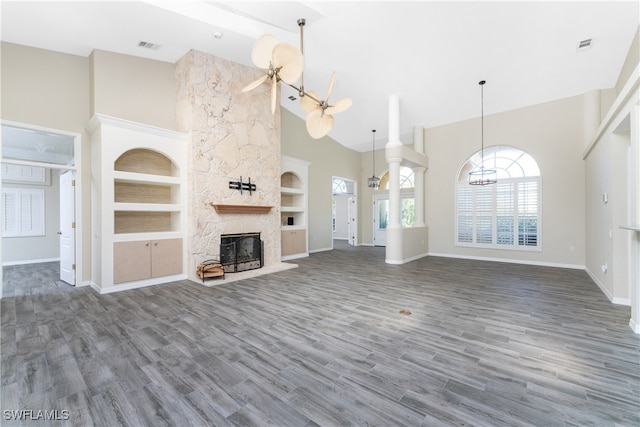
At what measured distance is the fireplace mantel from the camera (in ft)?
18.0

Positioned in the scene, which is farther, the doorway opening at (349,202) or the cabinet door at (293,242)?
the doorway opening at (349,202)

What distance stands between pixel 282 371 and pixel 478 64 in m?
6.70

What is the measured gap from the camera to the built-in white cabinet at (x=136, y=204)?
4.45 meters

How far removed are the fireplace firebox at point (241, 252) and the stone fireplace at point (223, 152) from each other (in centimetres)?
12

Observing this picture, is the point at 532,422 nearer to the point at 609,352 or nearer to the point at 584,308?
the point at 609,352

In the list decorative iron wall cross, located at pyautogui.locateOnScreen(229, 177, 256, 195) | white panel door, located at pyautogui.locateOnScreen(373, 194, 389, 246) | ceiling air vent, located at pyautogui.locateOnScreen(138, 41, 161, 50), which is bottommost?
white panel door, located at pyautogui.locateOnScreen(373, 194, 389, 246)

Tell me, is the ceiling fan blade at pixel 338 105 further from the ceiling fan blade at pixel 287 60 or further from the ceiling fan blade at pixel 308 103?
the ceiling fan blade at pixel 287 60

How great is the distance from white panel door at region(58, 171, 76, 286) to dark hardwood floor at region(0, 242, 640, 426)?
0.70 meters

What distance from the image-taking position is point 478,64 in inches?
224

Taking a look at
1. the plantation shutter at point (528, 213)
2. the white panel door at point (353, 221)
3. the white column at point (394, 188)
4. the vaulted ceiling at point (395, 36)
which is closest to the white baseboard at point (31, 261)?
the vaulted ceiling at point (395, 36)

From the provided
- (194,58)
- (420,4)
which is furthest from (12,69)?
(420,4)

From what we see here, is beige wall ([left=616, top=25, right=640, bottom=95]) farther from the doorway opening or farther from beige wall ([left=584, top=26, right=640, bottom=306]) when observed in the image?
the doorway opening

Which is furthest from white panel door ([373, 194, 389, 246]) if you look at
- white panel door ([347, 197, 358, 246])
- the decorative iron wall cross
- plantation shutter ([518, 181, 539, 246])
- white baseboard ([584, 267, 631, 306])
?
white baseboard ([584, 267, 631, 306])

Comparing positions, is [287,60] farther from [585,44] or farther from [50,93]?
[585,44]
